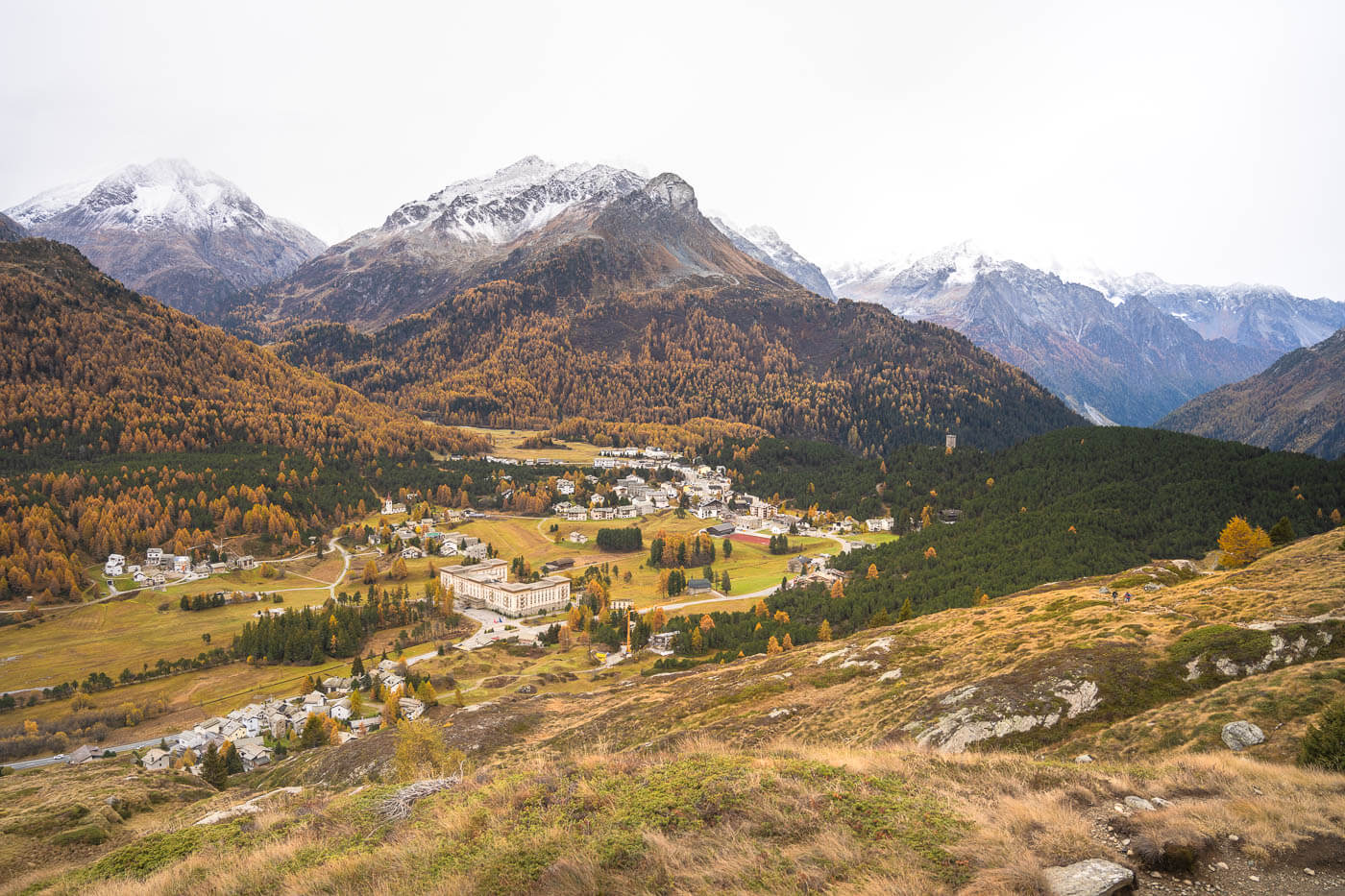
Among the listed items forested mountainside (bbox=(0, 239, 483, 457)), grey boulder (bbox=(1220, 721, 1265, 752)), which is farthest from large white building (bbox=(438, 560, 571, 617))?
forested mountainside (bbox=(0, 239, 483, 457))

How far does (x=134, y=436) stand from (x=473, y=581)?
97607 millimetres

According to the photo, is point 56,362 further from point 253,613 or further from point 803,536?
point 803,536

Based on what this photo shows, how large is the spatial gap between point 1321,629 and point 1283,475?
308 feet

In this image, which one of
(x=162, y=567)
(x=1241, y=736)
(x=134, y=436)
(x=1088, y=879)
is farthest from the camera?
(x=134, y=436)

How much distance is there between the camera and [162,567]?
102438 mm

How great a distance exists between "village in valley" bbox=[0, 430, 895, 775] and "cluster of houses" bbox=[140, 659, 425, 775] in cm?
19

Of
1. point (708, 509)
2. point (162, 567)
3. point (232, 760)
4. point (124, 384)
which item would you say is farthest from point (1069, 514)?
point (124, 384)

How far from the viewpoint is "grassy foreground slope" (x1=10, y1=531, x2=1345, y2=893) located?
39.4 ft

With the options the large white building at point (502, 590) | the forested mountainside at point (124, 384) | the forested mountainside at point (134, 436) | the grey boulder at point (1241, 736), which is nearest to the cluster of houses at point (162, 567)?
the forested mountainside at point (134, 436)

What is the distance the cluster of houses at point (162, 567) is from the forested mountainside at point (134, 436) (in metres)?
5.07

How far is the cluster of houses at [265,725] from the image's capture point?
52.1 meters

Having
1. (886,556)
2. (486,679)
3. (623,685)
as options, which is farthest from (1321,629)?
(886,556)

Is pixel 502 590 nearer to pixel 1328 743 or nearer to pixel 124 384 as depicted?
pixel 1328 743

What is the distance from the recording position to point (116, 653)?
7525 cm
